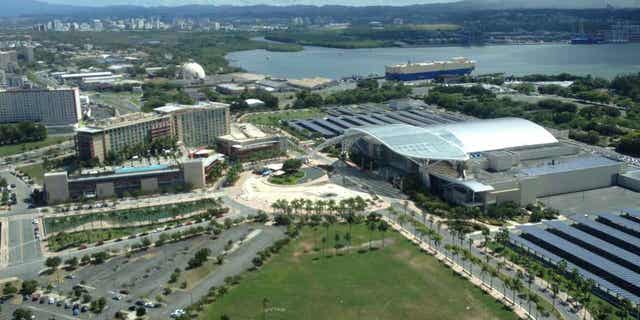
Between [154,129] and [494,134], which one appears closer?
Result: [494,134]

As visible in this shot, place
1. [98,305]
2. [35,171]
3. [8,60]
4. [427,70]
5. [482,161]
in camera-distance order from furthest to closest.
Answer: [8,60] → [427,70] → [35,171] → [482,161] → [98,305]

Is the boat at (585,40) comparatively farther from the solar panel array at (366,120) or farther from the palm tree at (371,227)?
the palm tree at (371,227)

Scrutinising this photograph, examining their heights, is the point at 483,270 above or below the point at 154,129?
below

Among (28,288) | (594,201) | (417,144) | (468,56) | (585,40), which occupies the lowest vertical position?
(594,201)

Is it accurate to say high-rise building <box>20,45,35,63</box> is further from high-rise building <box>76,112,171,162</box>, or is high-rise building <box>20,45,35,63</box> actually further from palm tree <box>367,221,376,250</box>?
palm tree <box>367,221,376,250</box>

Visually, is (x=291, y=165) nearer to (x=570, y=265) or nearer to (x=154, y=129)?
(x=154, y=129)

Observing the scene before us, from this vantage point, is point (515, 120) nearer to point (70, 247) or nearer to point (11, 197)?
point (70, 247)

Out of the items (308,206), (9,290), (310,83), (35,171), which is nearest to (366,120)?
(308,206)
